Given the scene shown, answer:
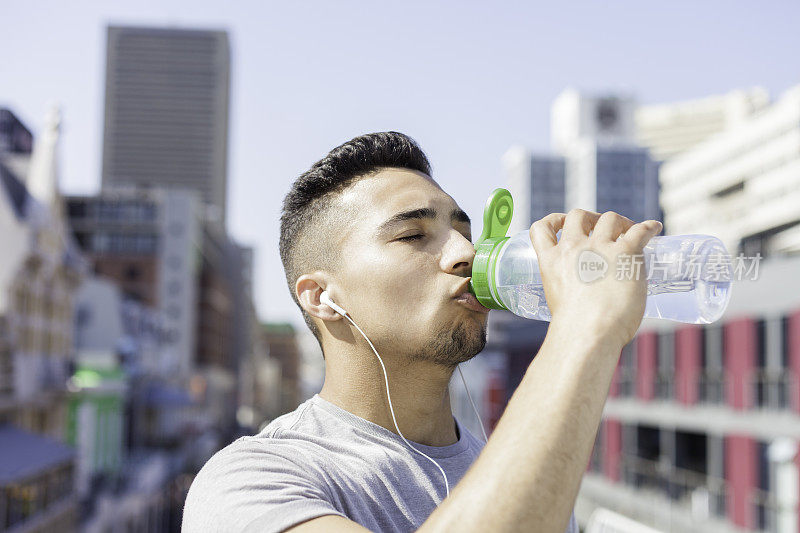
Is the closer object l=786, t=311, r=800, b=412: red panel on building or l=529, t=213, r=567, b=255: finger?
l=529, t=213, r=567, b=255: finger

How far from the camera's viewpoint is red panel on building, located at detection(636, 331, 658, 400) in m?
21.9

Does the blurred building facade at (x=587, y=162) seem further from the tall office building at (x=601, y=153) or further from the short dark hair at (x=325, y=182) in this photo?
the short dark hair at (x=325, y=182)

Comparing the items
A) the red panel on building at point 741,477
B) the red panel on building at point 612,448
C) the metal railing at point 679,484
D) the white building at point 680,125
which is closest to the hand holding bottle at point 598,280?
the red panel on building at point 741,477

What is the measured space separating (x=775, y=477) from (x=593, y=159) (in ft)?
210

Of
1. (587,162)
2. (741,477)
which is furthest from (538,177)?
(741,477)

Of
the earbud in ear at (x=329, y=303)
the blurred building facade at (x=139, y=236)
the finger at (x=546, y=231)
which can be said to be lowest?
the earbud in ear at (x=329, y=303)

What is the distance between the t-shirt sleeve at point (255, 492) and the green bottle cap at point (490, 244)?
1.65ft

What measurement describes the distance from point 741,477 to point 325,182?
1725cm

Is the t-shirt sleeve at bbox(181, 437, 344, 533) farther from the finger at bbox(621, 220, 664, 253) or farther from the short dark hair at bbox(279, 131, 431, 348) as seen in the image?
the finger at bbox(621, 220, 664, 253)

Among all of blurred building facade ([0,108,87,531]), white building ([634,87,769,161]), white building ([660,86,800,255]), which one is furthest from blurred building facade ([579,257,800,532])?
white building ([634,87,769,161])

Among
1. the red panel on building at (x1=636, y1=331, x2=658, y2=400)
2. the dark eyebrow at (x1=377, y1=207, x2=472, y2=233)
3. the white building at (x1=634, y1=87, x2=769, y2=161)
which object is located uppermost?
the white building at (x1=634, y1=87, x2=769, y2=161)

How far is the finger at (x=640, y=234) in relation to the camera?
1.30 meters

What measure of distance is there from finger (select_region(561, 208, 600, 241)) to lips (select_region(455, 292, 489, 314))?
0.42 meters

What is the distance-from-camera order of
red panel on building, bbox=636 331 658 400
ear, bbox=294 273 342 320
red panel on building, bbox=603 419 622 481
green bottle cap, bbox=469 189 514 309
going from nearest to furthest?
green bottle cap, bbox=469 189 514 309, ear, bbox=294 273 342 320, red panel on building, bbox=636 331 658 400, red panel on building, bbox=603 419 622 481
